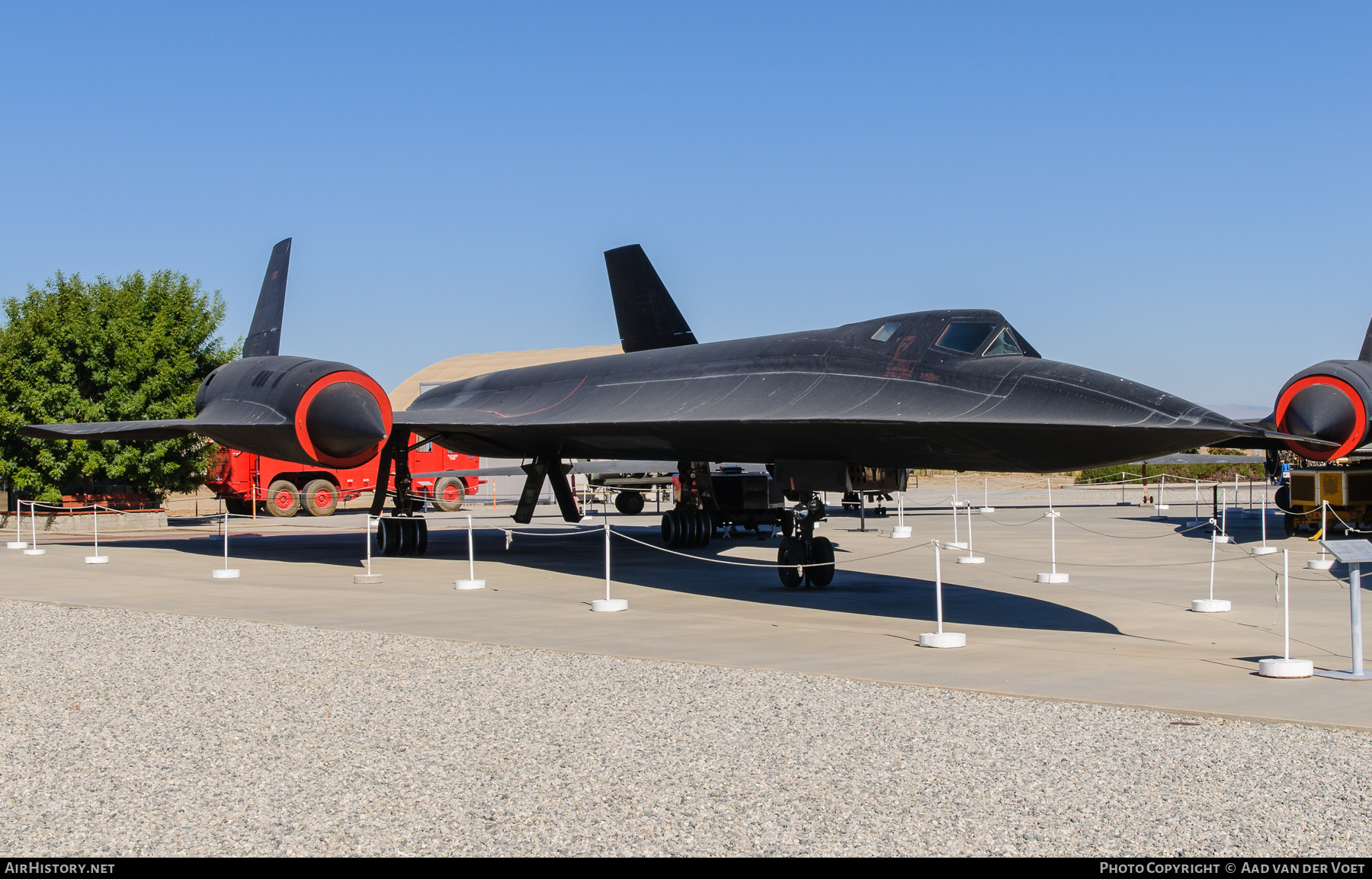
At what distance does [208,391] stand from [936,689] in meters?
12.0

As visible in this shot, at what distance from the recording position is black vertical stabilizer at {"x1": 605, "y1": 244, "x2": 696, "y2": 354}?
53.6 feet

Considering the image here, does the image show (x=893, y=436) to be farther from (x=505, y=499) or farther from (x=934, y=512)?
(x=505, y=499)

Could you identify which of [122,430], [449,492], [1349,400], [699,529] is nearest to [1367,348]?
[1349,400]

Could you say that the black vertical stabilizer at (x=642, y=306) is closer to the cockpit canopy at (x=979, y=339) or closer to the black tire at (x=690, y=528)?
the black tire at (x=690, y=528)

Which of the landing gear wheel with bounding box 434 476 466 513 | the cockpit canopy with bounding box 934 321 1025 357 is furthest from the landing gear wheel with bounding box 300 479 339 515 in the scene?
the cockpit canopy with bounding box 934 321 1025 357

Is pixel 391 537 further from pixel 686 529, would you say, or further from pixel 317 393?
pixel 686 529

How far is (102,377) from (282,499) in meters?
6.41

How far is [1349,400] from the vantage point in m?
13.4

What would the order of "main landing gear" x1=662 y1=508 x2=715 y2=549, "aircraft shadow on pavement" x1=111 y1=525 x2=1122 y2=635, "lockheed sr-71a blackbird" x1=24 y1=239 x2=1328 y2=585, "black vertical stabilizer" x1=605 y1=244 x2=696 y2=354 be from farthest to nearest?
"main landing gear" x1=662 y1=508 x2=715 y2=549 < "black vertical stabilizer" x1=605 y1=244 x2=696 y2=354 < "aircraft shadow on pavement" x1=111 y1=525 x2=1122 y2=635 < "lockheed sr-71a blackbird" x1=24 y1=239 x2=1328 y2=585

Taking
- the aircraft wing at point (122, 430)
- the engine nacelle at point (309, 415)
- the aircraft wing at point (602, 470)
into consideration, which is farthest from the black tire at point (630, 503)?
the engine nacelle at point (309, 415)

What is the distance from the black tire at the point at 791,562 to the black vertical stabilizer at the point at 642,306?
549cm

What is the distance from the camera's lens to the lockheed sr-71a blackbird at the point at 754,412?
8367 mm

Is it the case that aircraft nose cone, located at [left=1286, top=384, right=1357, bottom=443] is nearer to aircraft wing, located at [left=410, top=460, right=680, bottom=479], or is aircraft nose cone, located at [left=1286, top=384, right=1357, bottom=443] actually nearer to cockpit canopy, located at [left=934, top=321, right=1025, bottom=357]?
cockpit canopy, located at [left=934, top=321, right=1025, bottom=357]

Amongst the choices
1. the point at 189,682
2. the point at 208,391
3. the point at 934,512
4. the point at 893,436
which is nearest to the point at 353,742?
the point at 189,682
